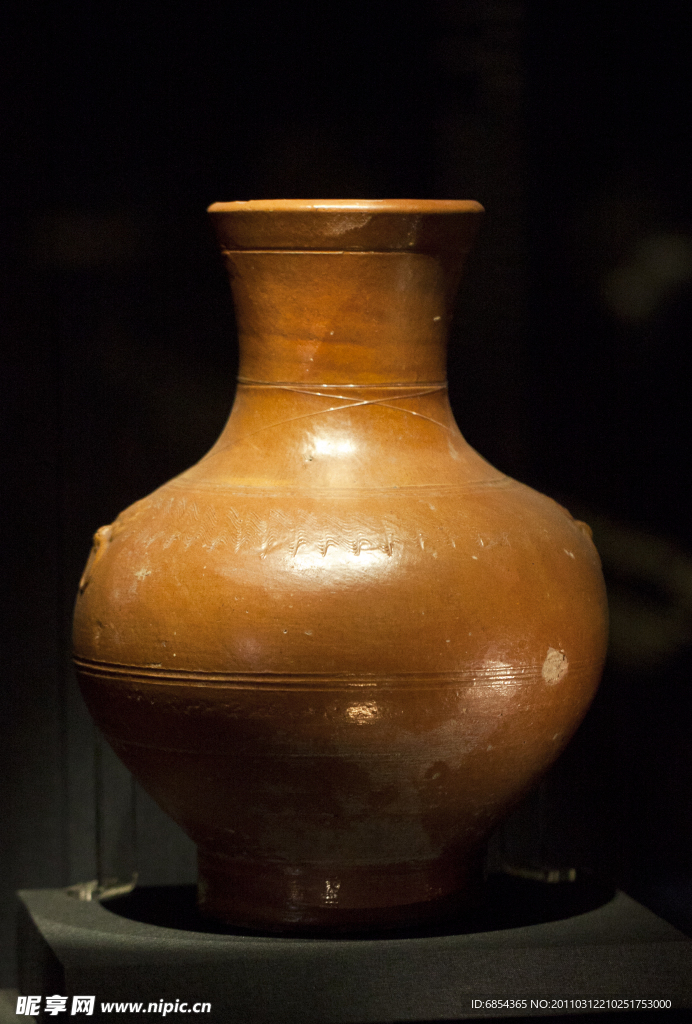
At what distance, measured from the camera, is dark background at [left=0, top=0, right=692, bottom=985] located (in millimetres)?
2607

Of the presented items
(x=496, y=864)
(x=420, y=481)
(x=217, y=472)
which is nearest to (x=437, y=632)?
(x=420, y=481)

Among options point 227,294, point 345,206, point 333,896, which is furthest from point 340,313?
point 333,896

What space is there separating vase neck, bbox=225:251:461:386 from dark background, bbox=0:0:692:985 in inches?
18.1

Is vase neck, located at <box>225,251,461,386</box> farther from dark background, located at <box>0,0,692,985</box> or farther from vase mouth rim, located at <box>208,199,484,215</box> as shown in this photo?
dark background, located at <box>0,0,692,985</box>

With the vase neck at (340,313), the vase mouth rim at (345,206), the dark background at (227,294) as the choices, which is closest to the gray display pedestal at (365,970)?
the dark background at (227,294)

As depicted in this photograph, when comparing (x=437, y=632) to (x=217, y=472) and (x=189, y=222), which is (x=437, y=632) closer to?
(x=217, y=472)

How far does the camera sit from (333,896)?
2.17 metres

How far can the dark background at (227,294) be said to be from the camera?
2.61 meters

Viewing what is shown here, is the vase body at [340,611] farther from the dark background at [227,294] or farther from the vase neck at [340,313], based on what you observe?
the dark background at [227,294]

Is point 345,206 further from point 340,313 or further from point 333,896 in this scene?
point 333,896

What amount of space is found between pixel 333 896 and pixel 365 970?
120 millimetres

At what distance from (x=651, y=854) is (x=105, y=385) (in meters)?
1.08

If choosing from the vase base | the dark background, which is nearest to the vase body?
the vase base

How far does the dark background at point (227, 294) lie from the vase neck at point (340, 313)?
459 mm
